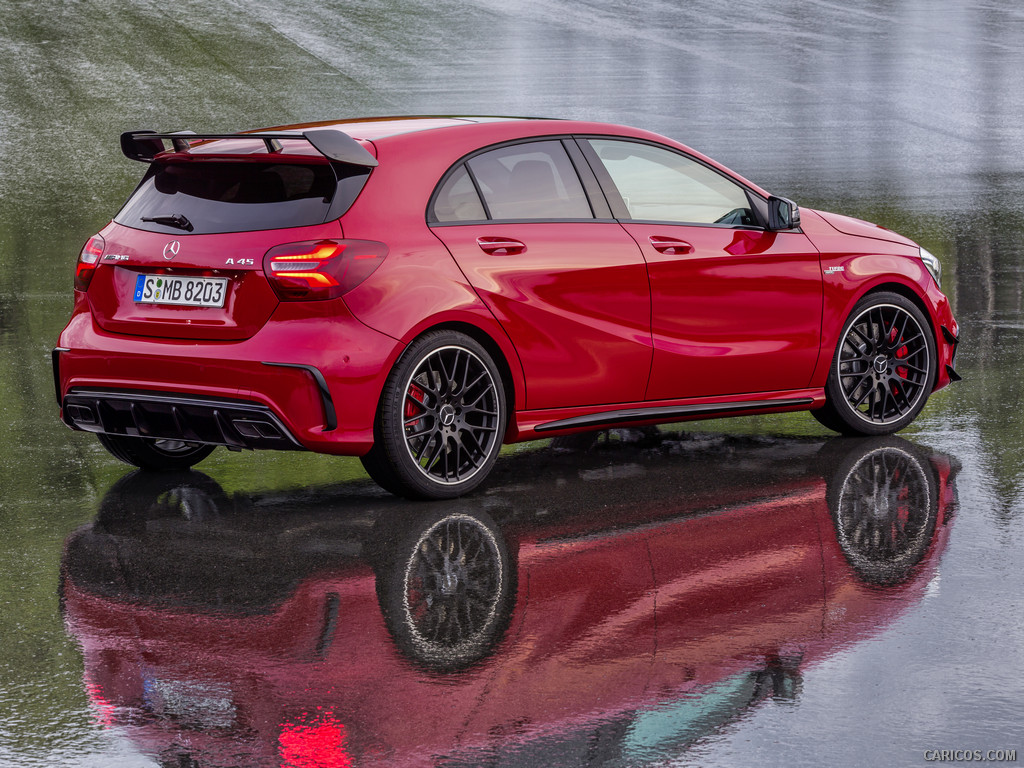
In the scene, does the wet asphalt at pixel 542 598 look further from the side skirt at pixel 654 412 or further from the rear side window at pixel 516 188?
the rear side window at pixel 516 188

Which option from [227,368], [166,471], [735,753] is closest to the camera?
[735,753]

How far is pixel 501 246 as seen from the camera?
718 centimetres

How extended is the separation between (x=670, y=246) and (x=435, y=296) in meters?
1.40

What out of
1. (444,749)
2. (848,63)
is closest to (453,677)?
(444,749)

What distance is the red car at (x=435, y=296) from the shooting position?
263 inches

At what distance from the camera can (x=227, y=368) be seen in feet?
21.9

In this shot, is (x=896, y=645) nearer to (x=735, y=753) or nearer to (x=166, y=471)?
(x=735, y=753)

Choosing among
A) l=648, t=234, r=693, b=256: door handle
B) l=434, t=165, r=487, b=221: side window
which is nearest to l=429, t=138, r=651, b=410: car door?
l=434, t=165, r=487, b=221: side window

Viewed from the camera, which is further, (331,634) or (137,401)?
(137,401)

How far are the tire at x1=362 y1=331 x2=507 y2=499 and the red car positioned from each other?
11mm

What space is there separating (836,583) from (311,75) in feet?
101

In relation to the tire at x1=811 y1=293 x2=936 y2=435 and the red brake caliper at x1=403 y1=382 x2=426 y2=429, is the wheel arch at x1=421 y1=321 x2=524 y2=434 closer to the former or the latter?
the red brake caliper at x1=403 y1=382 x2=426 y2=429

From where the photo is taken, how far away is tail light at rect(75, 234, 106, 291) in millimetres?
7246

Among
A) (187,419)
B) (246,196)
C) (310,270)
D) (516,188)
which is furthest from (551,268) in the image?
(187,419)
